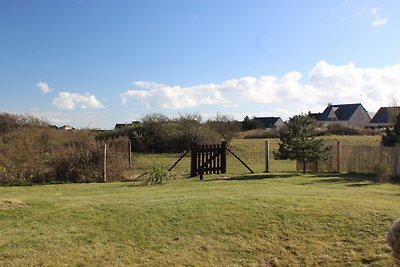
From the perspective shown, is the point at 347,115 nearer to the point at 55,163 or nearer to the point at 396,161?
the point at 396,161

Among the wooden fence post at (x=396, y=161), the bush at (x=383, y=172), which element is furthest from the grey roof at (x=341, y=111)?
the bush at (x=383, y=172)

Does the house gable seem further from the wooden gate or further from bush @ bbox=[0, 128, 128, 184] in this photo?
bush @ bbox=[0, 128, 128, 184]

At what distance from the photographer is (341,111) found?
3656 inches

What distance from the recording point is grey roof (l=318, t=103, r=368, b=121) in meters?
90.4

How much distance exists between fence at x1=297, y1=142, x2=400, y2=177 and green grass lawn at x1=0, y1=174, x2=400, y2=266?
32.7 feet

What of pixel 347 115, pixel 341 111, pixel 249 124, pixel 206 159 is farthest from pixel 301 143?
pixel 341 111

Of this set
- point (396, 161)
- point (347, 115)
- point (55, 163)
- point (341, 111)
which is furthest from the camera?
point (341, 111)

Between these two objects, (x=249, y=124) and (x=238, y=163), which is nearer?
(x=238, y=163)

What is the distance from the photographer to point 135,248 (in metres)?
7.68

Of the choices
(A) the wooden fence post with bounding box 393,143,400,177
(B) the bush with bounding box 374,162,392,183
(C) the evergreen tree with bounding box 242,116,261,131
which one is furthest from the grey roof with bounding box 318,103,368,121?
(B) the bush with bounding box 374,162,392,183

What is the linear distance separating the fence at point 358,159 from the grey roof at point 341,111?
71.0m

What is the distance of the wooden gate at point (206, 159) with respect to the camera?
20.3 metres

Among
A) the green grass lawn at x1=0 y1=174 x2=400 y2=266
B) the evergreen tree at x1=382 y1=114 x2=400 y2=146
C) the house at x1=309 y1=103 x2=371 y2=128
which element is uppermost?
the house at x1=309 y1=103 x2=371 y2=128

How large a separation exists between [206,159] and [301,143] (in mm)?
4478
